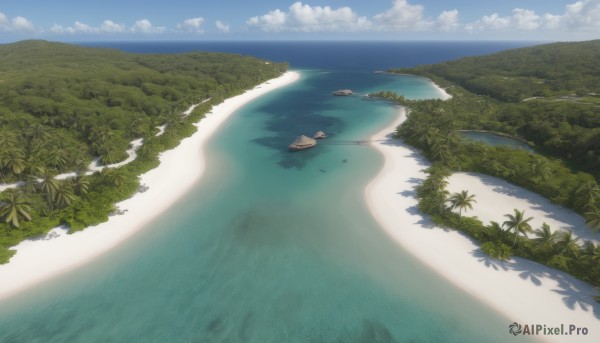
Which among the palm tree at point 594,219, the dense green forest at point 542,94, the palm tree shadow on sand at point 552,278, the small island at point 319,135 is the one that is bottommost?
the palm tree shadow on sand at point 552,278

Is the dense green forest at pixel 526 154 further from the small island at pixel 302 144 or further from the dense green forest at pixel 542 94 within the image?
the small island at pixel 302 144

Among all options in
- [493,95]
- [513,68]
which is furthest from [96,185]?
[513,68]

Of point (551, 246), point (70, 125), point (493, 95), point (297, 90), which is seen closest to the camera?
point (551, 246)

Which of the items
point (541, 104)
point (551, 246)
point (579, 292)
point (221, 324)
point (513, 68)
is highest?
point (513, 68)

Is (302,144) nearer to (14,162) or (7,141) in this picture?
(14,162)

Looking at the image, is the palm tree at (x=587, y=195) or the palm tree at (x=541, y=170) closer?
the palm tree at (x=587, y=195)

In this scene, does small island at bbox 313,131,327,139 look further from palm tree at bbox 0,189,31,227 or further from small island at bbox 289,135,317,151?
palm tree at bbox 0,189,31,227

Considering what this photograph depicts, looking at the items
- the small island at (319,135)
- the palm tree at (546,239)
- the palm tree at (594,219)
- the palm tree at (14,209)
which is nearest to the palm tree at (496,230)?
the palm tree at (546,239)

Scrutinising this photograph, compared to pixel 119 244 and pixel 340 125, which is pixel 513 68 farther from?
pixel 119 244
